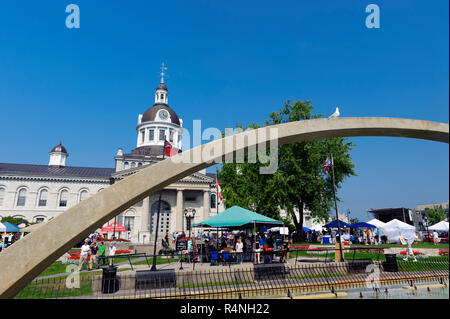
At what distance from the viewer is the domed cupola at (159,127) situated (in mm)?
62781

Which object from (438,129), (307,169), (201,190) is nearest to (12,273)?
(438,129)

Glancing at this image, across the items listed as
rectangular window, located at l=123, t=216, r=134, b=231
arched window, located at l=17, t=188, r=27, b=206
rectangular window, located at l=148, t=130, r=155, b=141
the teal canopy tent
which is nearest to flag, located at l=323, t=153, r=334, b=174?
the teal canopy tent

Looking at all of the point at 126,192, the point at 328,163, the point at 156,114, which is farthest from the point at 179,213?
the point at 126,192

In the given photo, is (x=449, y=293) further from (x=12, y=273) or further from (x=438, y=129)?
(x=12, y=273)

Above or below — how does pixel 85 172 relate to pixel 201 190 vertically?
above

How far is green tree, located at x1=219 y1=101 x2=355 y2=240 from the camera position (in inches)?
1136

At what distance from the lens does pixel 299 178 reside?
29.0 metres

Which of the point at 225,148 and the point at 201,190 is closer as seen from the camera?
the point at 225,148

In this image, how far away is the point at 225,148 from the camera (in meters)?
5.68

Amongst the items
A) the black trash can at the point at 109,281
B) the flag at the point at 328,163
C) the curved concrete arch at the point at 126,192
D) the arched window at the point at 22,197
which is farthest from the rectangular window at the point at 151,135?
the curved concrete arch at the point at 126,192

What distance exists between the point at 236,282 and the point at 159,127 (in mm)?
57456

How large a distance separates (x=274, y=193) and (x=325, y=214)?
619cm

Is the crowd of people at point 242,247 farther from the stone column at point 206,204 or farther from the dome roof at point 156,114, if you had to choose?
the dome roof at point 156,114

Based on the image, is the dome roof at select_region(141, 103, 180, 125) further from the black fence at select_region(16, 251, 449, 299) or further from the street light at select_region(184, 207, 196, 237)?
the black fence at select_region(16, 251, 449, 299)
